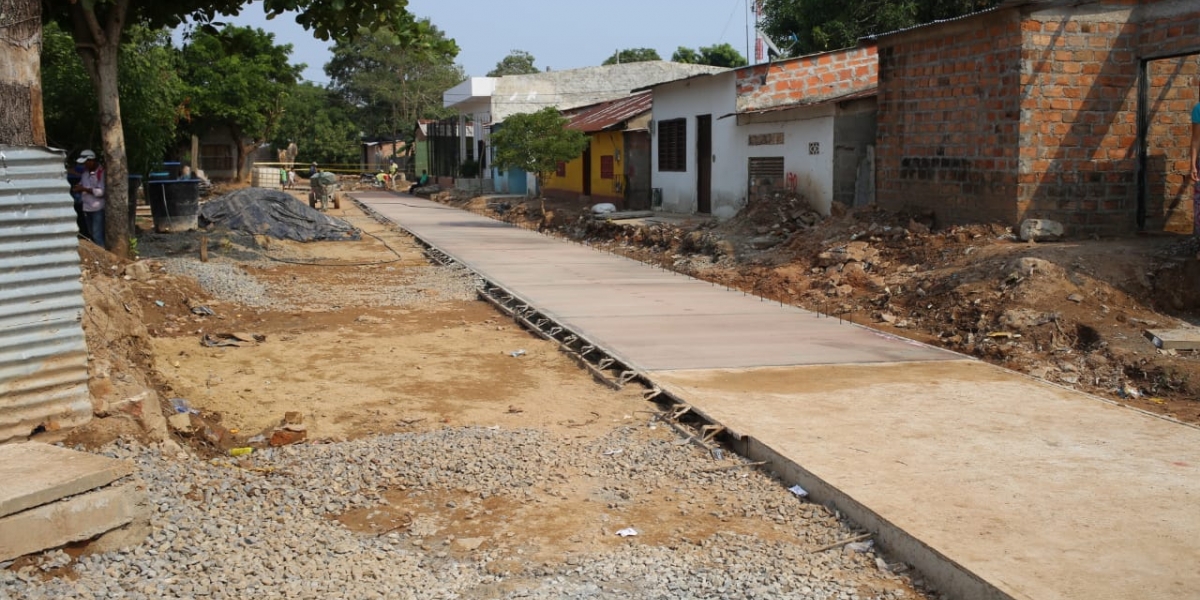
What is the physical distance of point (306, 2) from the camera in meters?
14.2

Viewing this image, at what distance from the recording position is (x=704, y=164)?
78.8 ft

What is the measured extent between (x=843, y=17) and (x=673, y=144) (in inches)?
235

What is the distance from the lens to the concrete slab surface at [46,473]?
457 cm

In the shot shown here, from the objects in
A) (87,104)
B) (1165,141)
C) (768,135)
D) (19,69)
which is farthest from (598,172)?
(19,69)

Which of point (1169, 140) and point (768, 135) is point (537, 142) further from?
point (1169, 140)

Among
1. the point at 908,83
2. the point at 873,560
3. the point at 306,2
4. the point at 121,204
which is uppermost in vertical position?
the point at 306,2

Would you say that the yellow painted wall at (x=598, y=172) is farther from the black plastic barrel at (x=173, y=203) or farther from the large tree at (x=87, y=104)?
the large tree at (x=87, y=104)

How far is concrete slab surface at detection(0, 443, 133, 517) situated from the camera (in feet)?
15.0

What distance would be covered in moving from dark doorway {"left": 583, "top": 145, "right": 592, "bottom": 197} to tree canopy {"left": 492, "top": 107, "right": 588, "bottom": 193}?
15.1ft

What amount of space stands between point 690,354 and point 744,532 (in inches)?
163

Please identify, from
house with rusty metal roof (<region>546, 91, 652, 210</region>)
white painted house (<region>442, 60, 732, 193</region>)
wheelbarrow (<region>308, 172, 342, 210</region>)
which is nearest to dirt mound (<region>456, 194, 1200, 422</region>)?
house with rusty metal roof (<region>546, 91, 652, 210</region>)

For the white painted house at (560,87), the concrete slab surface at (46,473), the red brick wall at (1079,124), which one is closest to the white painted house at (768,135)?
the red brick wall at (1079,124)

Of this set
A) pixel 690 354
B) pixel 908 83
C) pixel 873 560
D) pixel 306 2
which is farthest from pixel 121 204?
pixel 873 560

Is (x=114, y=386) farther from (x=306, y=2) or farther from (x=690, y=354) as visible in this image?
(x=306, y=2)
